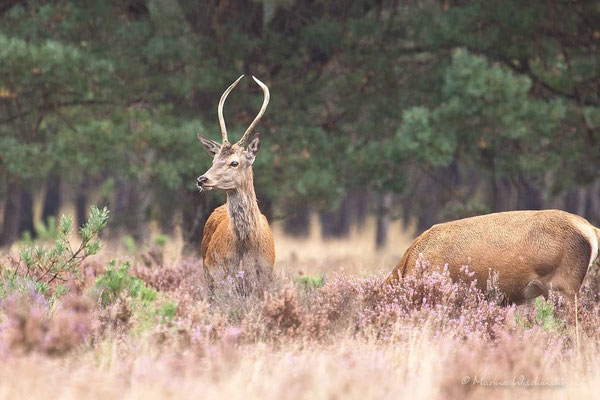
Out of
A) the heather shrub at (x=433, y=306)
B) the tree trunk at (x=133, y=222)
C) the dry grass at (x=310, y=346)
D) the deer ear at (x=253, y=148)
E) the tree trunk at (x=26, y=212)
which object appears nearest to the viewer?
the dry grass at (x=310, y=346)

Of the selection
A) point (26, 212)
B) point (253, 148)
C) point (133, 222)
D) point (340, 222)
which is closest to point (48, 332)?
point (253, 148)

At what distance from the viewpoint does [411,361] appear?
219 inches

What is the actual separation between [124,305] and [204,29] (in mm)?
9697

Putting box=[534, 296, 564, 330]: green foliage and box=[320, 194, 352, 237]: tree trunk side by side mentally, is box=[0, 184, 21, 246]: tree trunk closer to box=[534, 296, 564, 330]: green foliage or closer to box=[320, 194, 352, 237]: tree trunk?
box=[320, 194, 352, 237]: tree trunk

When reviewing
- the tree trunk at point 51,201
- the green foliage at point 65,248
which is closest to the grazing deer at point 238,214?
the green foliage at point 65,248

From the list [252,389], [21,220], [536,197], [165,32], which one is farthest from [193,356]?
[21,220]

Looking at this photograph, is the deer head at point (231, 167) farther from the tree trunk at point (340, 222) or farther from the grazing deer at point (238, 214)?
the tree trunk at point (340, 222)

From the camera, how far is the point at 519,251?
7.96 m

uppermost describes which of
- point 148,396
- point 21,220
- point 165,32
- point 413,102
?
point 165,32

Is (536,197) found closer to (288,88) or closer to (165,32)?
(288,88)

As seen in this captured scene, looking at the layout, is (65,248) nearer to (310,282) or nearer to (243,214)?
(243,214)

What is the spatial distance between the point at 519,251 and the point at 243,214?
2511 millimetres

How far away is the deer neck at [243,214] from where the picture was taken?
28.9ft

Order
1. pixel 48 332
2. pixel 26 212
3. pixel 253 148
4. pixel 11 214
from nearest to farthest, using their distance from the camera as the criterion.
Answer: pixel 48 332 < pixel 253 148 < pixel 11 214 < pixel 26 212
